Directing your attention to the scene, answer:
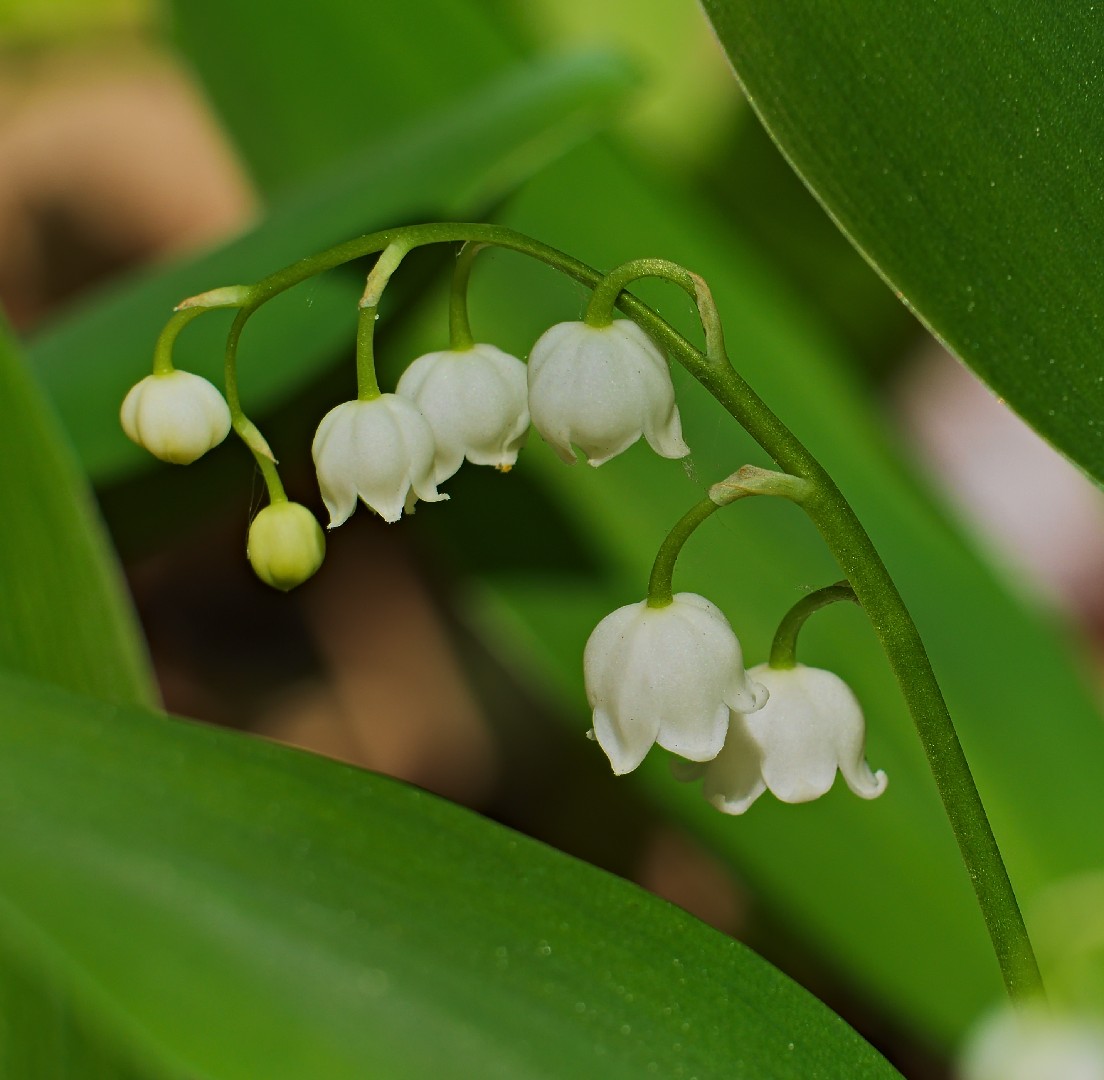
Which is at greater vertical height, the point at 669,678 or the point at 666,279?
the point at 666,279

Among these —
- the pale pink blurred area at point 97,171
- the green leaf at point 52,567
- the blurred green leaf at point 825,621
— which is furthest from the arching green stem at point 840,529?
the pale pink blurred area at point 97,171

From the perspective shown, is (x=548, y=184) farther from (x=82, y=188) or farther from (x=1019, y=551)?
(x=82, y=188)

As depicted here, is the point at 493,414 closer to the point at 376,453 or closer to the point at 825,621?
the point at 376,453

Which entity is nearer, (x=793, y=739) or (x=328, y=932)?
(x=328, y=932)

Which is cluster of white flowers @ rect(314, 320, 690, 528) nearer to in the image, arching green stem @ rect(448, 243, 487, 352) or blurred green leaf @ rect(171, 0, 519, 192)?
arching green stem @ rect(448, 243, 487, 352)

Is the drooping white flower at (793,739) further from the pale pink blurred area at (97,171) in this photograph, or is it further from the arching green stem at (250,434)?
the pale pink blurred area at (97,171)

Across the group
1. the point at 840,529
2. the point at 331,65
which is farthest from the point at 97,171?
the point at 840,529
